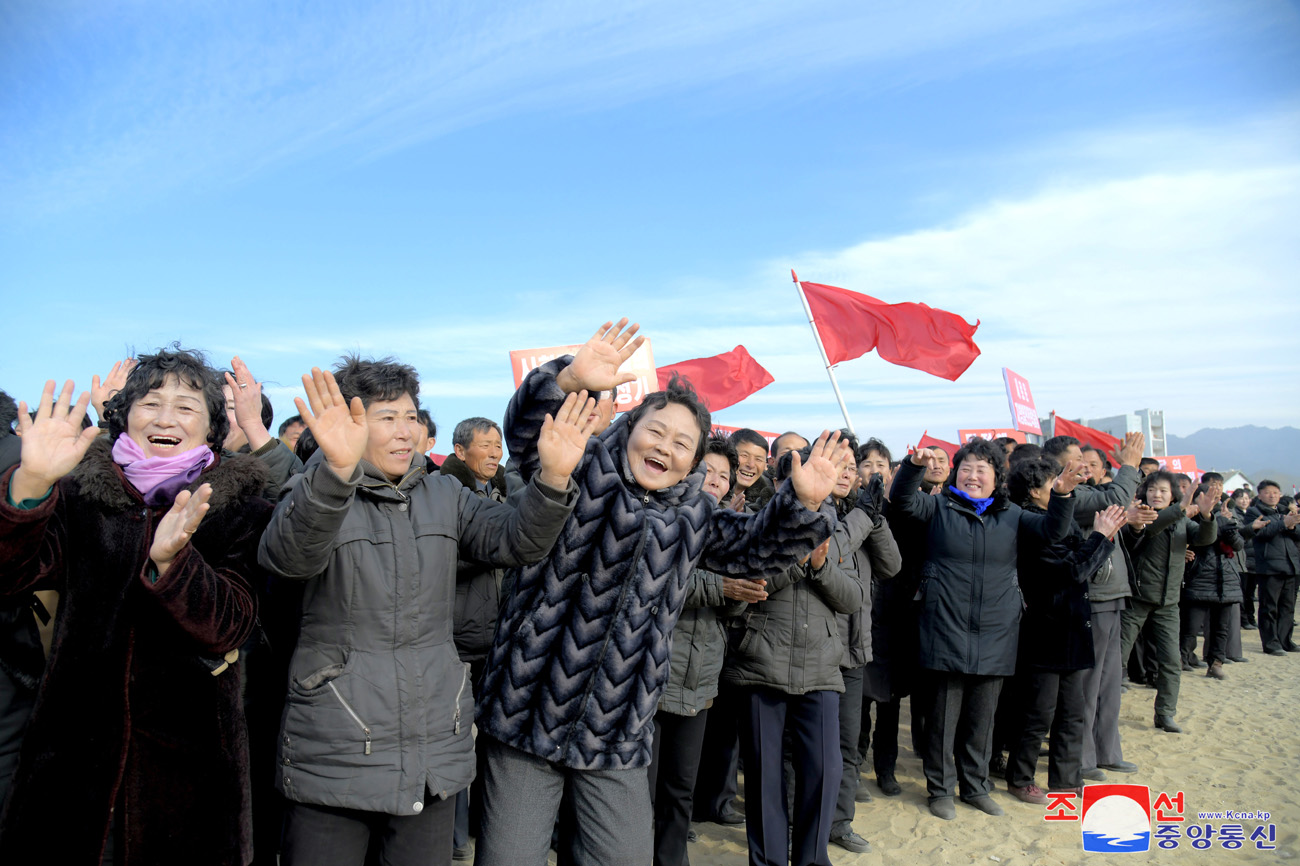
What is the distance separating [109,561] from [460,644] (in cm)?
175

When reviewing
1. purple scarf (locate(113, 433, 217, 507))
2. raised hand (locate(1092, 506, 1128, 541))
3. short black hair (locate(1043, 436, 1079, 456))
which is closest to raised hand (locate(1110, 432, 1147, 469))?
short black hair (locate(1043, 436, 1079, 456))

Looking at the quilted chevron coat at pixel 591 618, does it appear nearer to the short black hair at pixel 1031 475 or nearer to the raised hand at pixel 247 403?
the raised hand at pixel 247 403

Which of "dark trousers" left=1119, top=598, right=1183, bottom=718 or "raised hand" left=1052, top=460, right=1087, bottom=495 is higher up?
"raised hand" left=1052, top=460, right=1087, bottom=495

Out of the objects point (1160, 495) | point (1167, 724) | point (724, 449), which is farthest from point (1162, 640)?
point (724, 449)

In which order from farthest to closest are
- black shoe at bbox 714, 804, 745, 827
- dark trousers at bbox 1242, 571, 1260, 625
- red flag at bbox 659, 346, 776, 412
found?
dark trousers at bbox 1242, 571, 1260, 625
red flag at bbox 659, 346, 776, 412
black shoe at bbox 714, 804, 745, 827

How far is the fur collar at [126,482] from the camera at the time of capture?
2422mm

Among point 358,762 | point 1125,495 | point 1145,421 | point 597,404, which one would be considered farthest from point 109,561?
point 1145,421

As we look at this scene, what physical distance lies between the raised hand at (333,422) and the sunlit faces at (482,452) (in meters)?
3.22

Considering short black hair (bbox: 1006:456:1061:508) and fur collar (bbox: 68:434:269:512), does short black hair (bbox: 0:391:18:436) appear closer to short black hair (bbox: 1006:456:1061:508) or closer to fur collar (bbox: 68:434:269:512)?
fur collar (bbox: 68:434:269:512)

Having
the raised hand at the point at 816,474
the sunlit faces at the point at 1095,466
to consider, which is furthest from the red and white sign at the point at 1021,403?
the raised hand at the point at 816,474

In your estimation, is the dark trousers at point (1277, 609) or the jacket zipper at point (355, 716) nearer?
the jacket zipper at point (355, 716)

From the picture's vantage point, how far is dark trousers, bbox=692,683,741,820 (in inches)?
203

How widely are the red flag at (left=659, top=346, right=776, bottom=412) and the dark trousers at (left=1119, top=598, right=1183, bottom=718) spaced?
6.26 m

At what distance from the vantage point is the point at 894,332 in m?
9.46
